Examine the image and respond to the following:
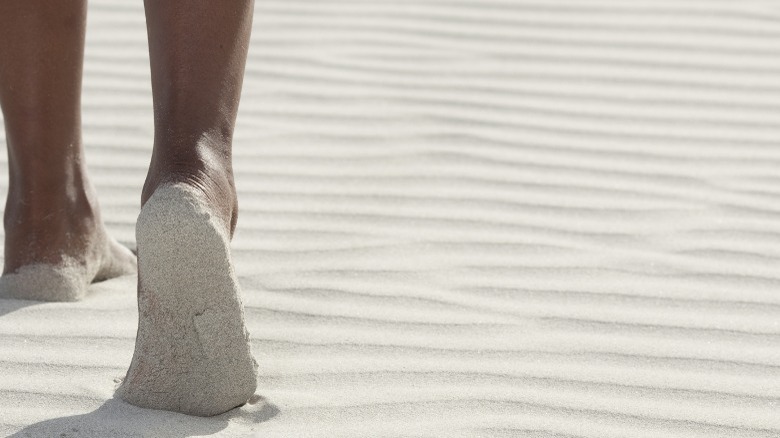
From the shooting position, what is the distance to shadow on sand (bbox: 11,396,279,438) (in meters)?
2.09

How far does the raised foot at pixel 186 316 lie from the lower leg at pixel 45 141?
556mm

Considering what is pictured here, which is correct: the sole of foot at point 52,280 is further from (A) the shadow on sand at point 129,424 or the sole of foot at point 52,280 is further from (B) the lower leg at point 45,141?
(A) the shadow on sand at point 129,424

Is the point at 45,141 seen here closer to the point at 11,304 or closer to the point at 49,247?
the point at 49,247

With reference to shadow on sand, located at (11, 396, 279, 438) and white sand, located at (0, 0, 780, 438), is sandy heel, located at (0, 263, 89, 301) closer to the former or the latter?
white sand, located at (0, 0, 780, 438)

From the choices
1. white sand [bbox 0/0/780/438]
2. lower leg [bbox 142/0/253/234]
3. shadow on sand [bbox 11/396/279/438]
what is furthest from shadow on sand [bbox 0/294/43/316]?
lower leg [bbox 142/0/253/234]

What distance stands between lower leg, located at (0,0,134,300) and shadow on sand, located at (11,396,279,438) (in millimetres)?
563

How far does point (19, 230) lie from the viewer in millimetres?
2617

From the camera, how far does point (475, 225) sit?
3.19 meters

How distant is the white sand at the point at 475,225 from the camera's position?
2.30 meters

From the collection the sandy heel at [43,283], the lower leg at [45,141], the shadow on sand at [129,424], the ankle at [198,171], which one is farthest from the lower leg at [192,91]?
the sandy heel at [43,283]

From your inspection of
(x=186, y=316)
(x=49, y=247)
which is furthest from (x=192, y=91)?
(x=49, y=247)

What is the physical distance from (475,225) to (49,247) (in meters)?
1.12

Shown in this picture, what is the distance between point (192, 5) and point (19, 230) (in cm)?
80

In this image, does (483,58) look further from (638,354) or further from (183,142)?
(183,142)
